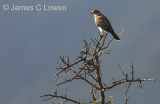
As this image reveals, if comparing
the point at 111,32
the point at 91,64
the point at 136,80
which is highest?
the point at 111,32

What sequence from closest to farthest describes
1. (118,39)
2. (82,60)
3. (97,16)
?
1. (82,60)
2. (118,39)
3. (97,16)

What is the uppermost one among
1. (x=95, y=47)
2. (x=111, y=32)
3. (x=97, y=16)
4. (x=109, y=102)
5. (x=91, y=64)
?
(x=97, y=16)

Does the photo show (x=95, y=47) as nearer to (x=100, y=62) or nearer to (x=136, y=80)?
(x=100, y=62)

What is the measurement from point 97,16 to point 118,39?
2835 mm

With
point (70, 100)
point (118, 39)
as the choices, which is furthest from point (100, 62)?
point (118, 39)

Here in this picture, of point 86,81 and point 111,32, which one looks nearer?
point 86,81

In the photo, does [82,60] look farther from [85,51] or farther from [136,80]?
[136,80]

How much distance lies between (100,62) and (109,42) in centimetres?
89

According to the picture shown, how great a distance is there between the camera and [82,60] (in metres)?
9.12

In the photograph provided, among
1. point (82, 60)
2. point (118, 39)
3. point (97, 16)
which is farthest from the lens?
point (97, 16)

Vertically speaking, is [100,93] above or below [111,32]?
below

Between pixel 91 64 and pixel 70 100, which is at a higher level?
pixel 91 64

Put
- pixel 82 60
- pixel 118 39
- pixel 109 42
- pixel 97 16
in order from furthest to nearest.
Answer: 1. pixel 97 16
2. pixel 118 39
3. pixel 109 42
4. pixel 82 60

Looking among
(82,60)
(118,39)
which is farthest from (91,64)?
(118,39)
